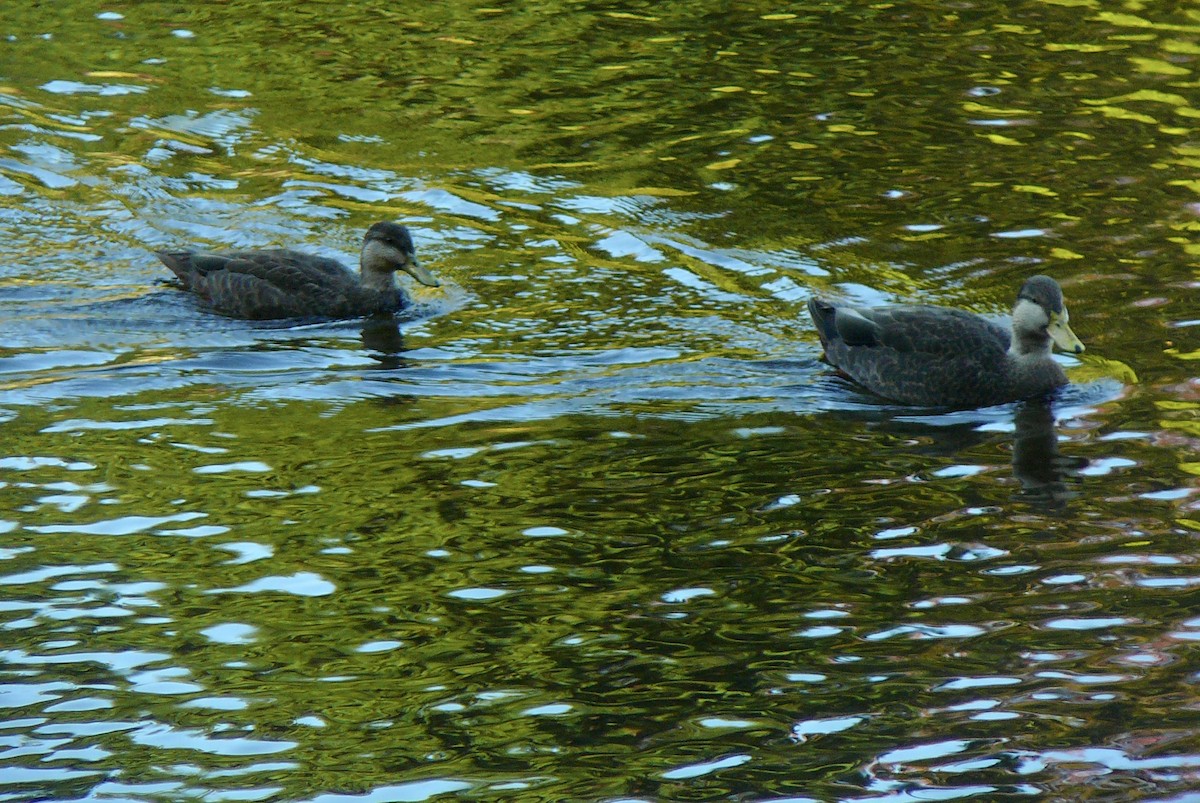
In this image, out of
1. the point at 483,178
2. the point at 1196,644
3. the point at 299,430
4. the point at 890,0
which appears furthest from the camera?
the point at 890,0

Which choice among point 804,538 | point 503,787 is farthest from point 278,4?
point 503,787

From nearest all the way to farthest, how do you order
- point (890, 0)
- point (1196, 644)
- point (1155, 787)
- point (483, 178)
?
point (1155, 787), point (1196, 644), point (483, 178), point (890, 0)

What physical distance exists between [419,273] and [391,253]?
0.31m

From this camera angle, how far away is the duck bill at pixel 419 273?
13.3 metres

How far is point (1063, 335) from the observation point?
11.2 meters

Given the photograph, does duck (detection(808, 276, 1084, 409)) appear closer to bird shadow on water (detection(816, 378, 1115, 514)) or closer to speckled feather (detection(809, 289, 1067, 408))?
speckled feather (detection(809, 289, 1067, 408))

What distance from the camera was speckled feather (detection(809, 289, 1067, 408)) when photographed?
448 inches

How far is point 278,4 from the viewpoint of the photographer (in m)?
21.4

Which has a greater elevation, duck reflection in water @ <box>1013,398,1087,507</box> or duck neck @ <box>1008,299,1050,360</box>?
duck neck @ <box>1008,299,1050,360</box>

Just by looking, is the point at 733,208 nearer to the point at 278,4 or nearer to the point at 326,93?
the point at 326,93

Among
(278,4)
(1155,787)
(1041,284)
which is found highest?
(278,4)

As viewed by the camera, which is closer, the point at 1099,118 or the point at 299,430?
the point at 299,430

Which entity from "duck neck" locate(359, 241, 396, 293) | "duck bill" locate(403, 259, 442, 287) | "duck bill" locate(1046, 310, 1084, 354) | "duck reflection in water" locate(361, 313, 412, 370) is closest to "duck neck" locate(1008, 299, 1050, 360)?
"duck bill" locate(1046, 310, 1084, 354)

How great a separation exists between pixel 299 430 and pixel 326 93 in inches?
330
